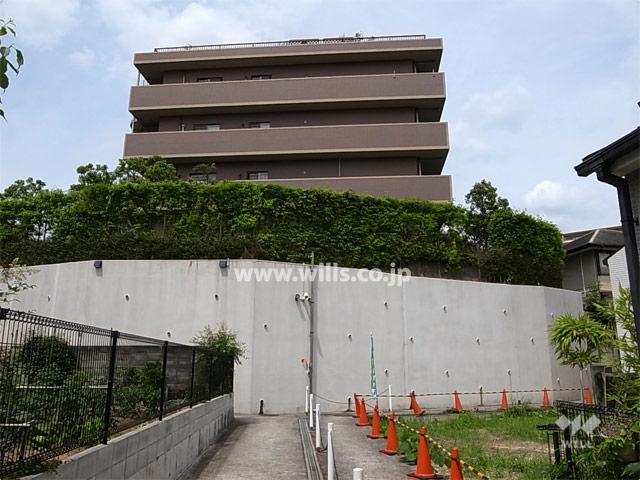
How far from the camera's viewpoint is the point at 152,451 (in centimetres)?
689

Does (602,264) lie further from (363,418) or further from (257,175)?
(257,175)

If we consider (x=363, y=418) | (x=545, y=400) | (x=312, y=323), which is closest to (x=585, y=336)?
(x=363, y=418)

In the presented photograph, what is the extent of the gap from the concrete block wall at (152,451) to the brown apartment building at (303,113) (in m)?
18.6

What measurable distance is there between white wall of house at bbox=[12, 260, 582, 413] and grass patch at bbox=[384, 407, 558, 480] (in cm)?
305

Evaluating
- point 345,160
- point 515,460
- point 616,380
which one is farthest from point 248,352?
point 345,160

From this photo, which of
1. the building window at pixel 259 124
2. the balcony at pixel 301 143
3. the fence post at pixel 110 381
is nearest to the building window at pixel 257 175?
the balcony at pixel 301 143

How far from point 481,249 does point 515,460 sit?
1409 centimetres

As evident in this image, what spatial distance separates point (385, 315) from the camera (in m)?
18.9

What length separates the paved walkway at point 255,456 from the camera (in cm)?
854

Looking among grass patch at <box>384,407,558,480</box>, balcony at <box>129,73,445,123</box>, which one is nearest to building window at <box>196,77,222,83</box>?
balcony at <box>129,73,445,123</box>

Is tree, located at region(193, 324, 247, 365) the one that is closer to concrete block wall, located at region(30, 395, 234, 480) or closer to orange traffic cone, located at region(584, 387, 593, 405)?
concrete block wall, located at region(30, 395, 234, 480)

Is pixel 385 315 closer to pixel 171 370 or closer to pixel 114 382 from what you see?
pixel 171 370

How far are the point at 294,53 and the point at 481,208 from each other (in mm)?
15642

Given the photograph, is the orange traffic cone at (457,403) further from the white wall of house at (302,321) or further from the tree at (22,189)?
the tree at (22,189)
